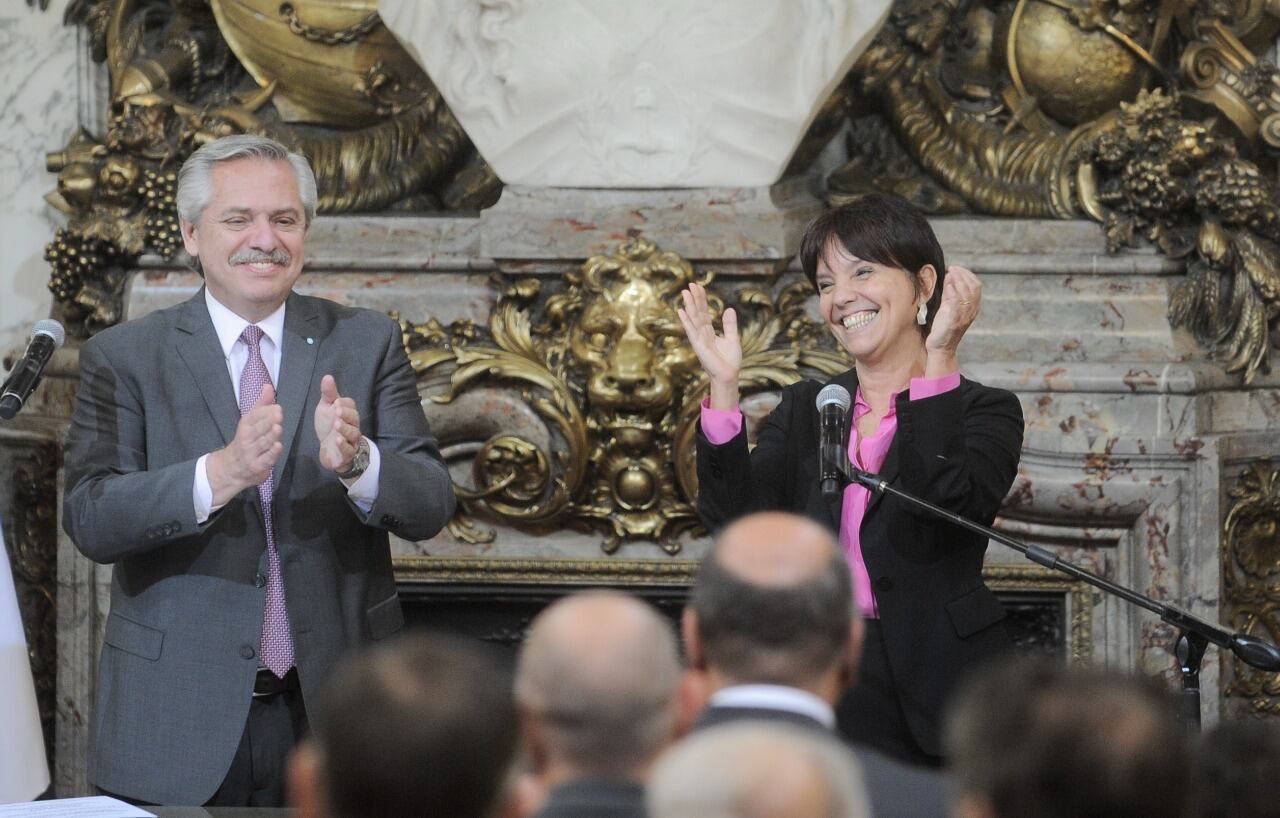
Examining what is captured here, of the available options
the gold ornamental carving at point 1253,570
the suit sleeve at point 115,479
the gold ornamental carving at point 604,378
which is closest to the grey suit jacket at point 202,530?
the suit sleeve at point 115,479

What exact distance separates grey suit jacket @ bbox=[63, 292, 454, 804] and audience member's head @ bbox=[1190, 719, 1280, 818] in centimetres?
152

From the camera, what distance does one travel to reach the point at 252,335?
3.14 m

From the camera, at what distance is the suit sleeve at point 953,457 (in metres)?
2.98

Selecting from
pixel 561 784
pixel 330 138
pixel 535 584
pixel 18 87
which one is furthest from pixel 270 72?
pixel 561 784

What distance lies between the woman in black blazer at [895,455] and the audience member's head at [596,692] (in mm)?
1212

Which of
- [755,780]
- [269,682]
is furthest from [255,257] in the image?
[755,780]

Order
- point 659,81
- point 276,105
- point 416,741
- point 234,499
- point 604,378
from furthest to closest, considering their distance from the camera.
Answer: point 276,105, point 659,81, point 604,378, point 234,499, point 416,741

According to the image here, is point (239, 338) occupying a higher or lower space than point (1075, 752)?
higher

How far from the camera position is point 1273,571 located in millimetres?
4684

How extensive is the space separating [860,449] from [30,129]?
2.77m

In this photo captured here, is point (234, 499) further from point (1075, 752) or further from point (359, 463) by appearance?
point (1075, 752)

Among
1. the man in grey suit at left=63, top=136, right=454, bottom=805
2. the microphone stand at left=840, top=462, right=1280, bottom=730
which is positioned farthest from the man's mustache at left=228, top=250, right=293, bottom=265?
the microphone stand at left=840, top=462, right=1280, bottom=730

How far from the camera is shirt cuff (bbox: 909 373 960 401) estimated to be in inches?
118

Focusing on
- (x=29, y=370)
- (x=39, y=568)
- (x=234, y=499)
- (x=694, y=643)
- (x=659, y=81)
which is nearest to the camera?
(x=694, y=643)
